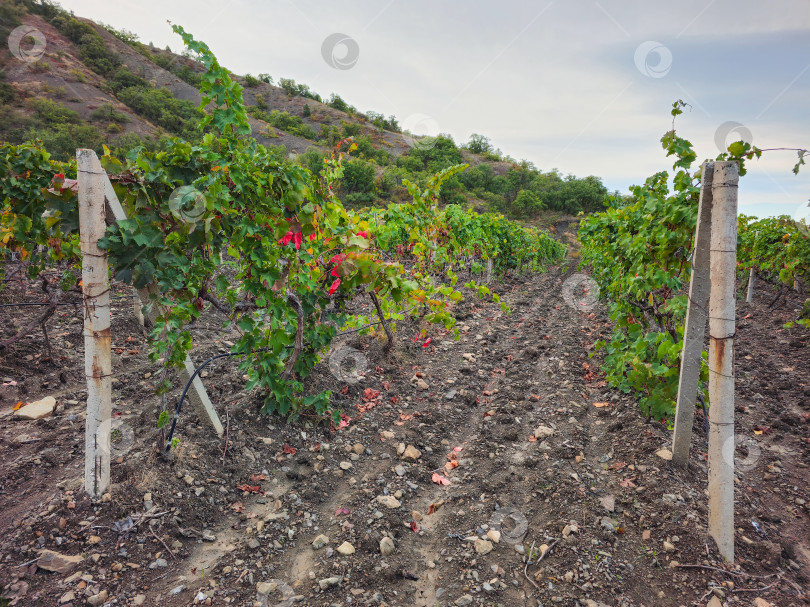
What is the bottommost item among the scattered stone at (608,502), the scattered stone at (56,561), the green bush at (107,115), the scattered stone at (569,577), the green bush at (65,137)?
the scattered stone at (569,577)

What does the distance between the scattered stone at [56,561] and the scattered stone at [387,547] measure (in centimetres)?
165

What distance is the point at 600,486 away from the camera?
9.91 feet

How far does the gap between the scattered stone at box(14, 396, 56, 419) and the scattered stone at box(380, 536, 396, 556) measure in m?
3.46

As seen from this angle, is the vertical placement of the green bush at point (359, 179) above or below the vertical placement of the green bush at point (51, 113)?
below

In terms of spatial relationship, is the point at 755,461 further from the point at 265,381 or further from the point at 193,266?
the point at 193,266

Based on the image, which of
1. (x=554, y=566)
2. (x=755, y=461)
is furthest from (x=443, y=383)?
(x=755, y=461)

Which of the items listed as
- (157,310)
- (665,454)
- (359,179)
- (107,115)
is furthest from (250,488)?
(107,115)

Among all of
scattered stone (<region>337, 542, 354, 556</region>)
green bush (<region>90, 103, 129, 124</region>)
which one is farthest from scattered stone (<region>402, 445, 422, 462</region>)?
green bush (<region>90, 103, 129, 124</region>)

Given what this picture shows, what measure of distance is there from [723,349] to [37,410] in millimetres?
5530

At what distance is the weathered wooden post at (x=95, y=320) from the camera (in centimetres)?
228

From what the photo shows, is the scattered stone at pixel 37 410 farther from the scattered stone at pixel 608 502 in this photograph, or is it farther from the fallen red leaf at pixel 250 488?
the scattered stone at pixel 608 502

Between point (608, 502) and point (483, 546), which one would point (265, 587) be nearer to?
point (483, 546)

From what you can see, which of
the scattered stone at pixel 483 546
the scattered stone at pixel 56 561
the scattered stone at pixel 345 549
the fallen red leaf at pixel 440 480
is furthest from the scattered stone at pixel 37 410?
the scattered stone at pixel 483 546

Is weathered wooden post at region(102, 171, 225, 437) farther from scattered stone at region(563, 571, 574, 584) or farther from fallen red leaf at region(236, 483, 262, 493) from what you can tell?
scattered stone at region(563, 571, 574, 584)
